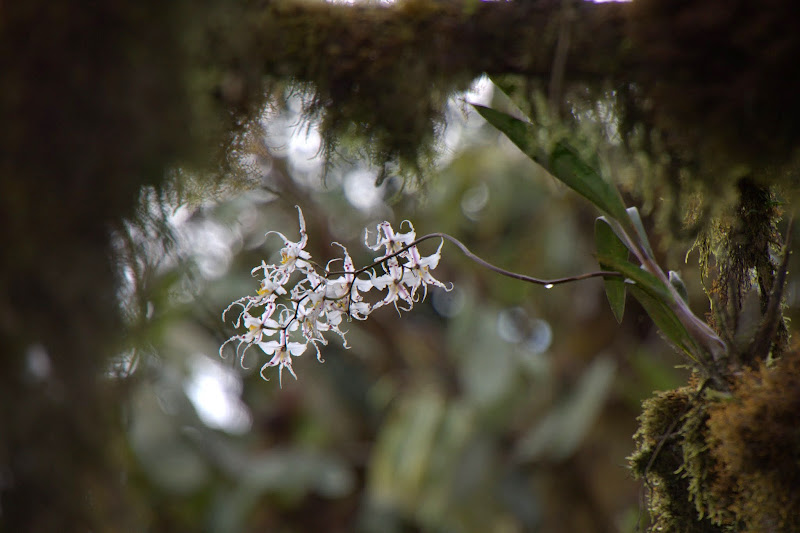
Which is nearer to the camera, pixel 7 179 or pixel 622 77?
pixel 7 179

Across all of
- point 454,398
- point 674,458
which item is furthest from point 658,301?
point 454,398

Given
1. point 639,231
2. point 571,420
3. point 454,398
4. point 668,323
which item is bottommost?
point 668,323

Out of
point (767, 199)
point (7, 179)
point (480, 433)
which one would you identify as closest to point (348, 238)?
point (480, 433)

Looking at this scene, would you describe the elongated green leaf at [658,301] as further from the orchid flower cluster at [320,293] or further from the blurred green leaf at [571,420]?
the blurred green leaf at [571,420]

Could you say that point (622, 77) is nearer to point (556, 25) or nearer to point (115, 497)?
point (556, 25)

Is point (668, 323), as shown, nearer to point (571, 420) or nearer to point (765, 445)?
point (765, 445)

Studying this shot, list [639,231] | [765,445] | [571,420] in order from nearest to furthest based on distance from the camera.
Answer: [765,445] → [639,231] → [571,420]
